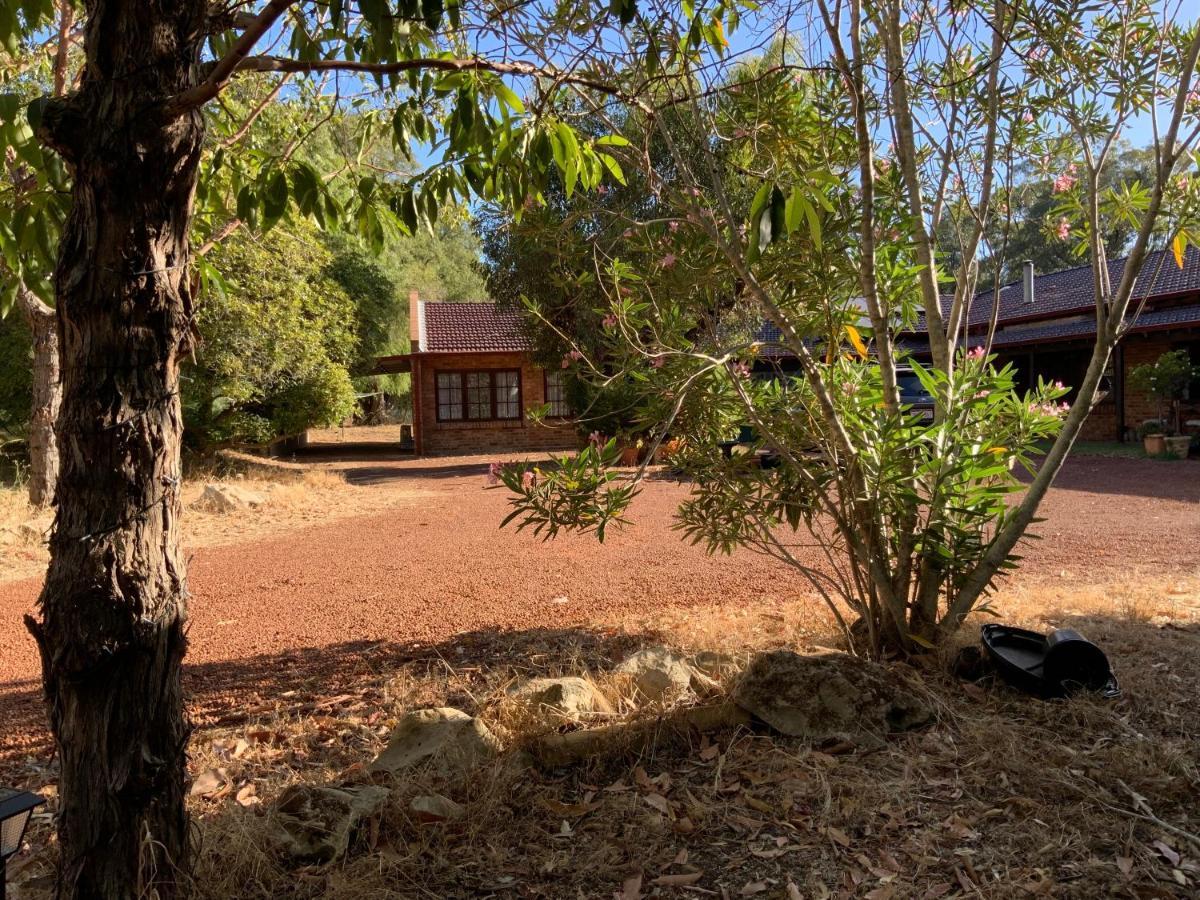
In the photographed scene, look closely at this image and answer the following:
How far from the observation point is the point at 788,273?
133 inches

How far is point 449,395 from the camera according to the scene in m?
21.4

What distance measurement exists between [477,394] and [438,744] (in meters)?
18.9

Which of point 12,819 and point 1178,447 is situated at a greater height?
point 12,819

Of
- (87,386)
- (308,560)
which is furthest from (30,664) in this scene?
(87,386)

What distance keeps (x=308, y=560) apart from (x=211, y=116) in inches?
188

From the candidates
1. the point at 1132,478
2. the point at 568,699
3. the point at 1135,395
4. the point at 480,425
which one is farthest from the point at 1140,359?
the point at 568,699

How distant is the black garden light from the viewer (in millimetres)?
1586

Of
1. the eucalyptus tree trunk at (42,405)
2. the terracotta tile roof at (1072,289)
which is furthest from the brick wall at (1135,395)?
the eucalyptus tree trunk at (42,405)

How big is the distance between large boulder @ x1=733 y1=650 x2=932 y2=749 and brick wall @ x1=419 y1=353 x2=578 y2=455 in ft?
57.6

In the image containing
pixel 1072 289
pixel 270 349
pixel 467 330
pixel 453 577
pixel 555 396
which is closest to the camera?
pixel 453 577

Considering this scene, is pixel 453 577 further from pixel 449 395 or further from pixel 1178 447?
pixel 449 395

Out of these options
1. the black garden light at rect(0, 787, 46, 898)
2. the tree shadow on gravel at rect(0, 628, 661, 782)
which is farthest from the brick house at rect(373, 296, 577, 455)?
the black garden light at rect(0, 787, 46, 898)

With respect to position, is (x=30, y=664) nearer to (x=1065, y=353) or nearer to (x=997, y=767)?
(x=997, y=767)

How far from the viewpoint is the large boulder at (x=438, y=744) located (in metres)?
2.88
